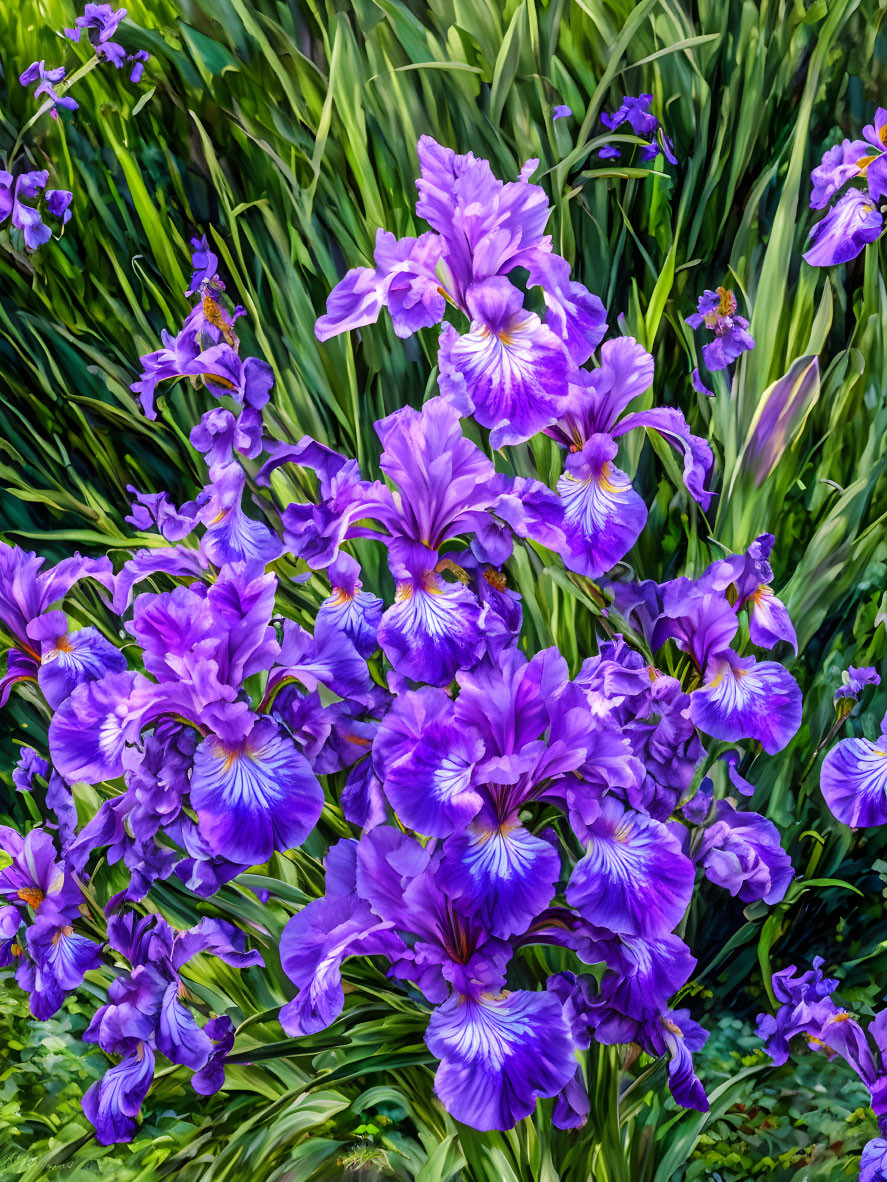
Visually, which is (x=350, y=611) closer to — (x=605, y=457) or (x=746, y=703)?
(x=605, y=457)

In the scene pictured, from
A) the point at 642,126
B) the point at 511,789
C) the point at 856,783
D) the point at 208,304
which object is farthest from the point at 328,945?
the point at 642,126

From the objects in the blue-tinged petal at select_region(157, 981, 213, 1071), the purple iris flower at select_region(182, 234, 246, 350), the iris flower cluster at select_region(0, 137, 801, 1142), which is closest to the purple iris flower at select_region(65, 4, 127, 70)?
the purple iris flower at select_region(182, 234, 246, 350)

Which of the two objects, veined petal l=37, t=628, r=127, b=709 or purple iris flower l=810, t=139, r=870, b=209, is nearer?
veined petal l=37, t=628, r=127, b=709

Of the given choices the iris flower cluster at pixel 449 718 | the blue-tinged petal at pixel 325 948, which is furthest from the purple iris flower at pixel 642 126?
the blue-tinged petal at pixel 325 948

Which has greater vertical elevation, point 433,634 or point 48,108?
point 48,108

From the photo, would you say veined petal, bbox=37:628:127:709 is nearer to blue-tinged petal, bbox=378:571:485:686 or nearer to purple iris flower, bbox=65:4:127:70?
blue-tinged petal, bbox=378:571:485:686

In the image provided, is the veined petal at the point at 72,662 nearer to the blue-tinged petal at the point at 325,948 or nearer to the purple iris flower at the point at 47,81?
the blue-tinged petal at the point at 325,948
